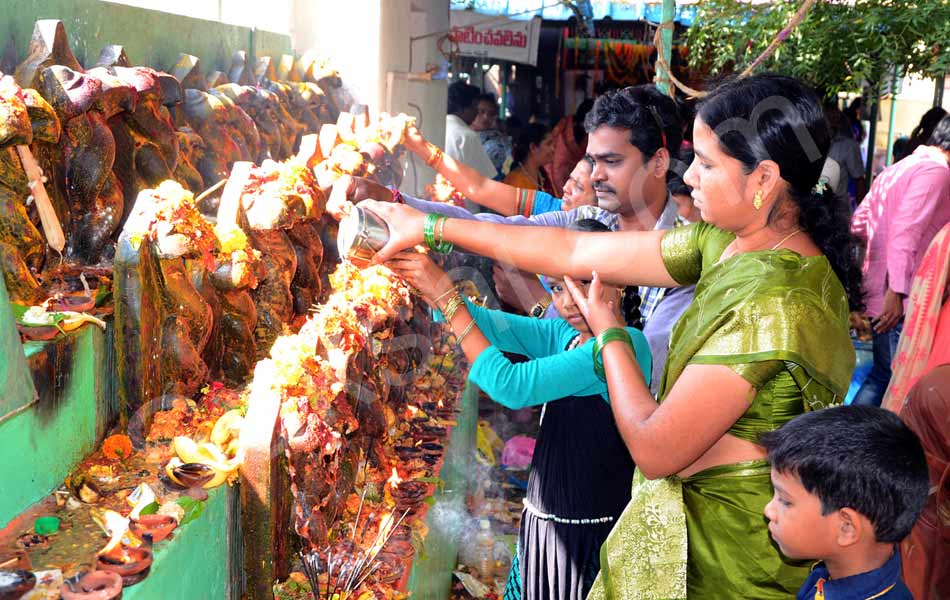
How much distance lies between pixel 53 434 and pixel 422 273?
755 millimetres

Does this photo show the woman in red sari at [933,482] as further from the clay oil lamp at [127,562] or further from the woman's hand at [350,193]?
the clay oil lamp at [127,562]

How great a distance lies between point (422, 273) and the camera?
192 centimetres

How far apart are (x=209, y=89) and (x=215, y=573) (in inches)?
72.2

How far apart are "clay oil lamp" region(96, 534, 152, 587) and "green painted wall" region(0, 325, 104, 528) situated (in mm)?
246

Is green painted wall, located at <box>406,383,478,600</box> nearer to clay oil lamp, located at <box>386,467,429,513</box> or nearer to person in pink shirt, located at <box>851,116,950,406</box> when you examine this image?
clay oil lamp, located at <box>386,467,429,513</box>

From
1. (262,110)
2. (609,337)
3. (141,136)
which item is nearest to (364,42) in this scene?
(262,110)

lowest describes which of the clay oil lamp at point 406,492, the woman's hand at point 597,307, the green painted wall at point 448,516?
the green painted wall at point 448,516

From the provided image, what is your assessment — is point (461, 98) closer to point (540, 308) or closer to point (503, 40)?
point (503, 40)

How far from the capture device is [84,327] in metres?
1.89

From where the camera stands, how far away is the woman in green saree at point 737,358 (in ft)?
4.81

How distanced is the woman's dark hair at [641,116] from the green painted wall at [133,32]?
1.39 metres

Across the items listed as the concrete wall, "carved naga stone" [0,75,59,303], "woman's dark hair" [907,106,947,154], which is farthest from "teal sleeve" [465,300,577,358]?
"woman's dark hair" [907,106,947,154]

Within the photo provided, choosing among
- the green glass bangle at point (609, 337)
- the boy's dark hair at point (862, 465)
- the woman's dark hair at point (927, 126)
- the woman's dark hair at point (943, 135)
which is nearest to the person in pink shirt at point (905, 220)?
the woman's dark hair at point (943, 135)

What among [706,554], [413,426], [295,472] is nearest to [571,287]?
[706,554]
